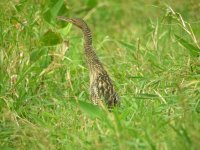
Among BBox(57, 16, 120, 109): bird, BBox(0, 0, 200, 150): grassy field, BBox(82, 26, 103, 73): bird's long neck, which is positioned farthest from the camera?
BBox(82, 26, 103, 73): bird's long neck

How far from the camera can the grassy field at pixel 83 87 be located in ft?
21.0

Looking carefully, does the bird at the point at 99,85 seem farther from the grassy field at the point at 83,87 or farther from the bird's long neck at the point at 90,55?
the grassy field at the point at 83,87

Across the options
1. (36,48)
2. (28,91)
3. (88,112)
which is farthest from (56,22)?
(88,112)

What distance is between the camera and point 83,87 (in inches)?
335

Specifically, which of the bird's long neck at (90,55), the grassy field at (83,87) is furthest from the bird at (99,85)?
the grassy field at (83,87)

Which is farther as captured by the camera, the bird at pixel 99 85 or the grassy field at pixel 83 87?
the bird at pixel 99 85

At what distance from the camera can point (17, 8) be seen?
834 centimetres

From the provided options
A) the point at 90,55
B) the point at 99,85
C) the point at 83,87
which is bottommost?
the point at 83,87

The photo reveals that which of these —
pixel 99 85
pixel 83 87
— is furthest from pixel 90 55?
pixel 83 87

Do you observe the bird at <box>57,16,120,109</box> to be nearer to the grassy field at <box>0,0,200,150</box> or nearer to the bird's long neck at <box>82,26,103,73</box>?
the bird's long neck at <box>82,26,103,73</box>

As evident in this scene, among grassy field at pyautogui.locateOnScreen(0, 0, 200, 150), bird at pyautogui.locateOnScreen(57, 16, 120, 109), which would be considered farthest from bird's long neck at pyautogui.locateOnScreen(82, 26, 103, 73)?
grassy field at pyautogui.locateOnScreen(0, 0, 200, 150)

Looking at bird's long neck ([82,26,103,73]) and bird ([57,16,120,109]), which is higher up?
bird's long neck ([82,26,103,73])

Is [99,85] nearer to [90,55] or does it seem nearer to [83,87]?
[90,55]

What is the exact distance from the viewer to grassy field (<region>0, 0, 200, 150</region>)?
6.39 metres
